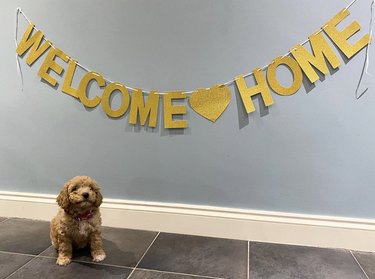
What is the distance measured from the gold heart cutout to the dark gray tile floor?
0.75 meters

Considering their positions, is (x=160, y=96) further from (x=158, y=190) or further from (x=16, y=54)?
(x=16, y=54)

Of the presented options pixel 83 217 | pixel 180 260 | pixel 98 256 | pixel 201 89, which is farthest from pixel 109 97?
pixel 180 260

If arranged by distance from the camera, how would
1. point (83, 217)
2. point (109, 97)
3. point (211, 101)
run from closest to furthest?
point (83, 217), point (211, 101), point (109, 97)

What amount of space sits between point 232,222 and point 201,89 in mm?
801

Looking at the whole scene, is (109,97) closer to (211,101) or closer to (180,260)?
(211,101)

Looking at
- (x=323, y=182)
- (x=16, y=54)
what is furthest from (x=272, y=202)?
(x=16, y=54)

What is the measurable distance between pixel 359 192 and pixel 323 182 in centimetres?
19

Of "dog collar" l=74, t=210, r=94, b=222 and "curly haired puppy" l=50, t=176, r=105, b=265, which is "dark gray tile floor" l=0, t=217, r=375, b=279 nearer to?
"curly haired puppy" l=50, t=176, r=105, b=265

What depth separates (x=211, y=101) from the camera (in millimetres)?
1830

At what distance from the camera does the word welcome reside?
1.65 meters

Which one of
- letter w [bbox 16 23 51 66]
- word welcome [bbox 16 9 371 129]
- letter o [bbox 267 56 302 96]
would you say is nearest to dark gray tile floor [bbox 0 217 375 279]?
word welcome [bbox 16 9 371 129]

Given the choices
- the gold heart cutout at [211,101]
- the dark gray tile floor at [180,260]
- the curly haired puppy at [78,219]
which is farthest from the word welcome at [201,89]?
the dark gray tile floor at [180,260]

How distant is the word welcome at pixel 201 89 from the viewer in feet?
5.41

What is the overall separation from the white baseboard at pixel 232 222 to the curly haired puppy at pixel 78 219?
1.12 ft
